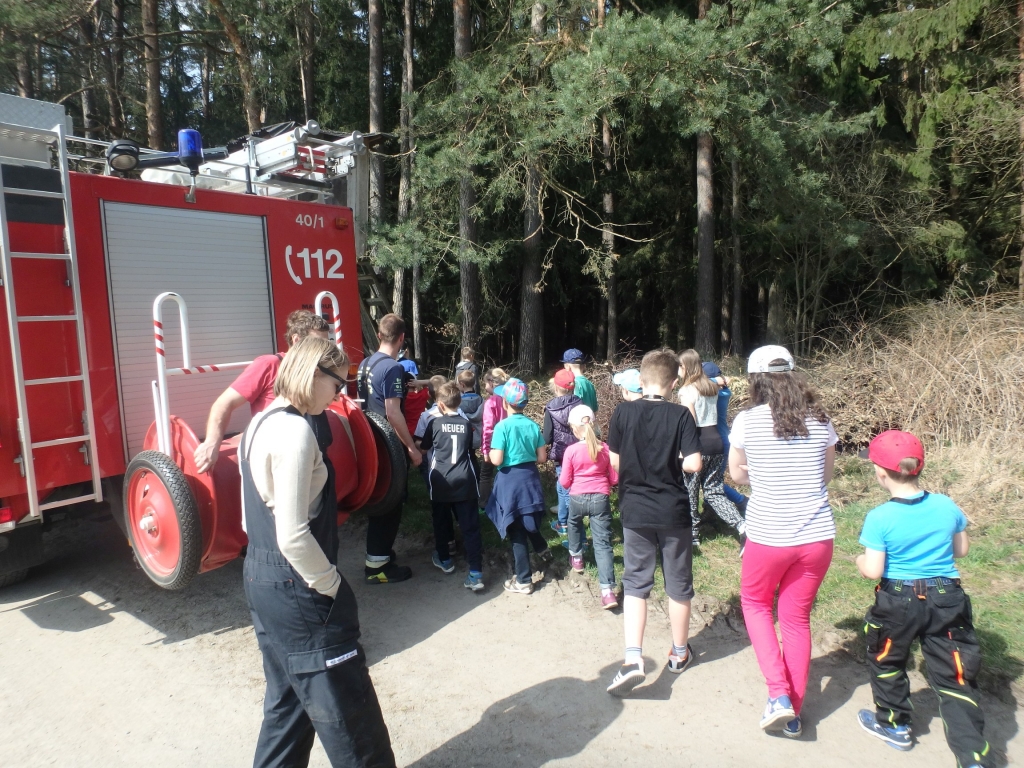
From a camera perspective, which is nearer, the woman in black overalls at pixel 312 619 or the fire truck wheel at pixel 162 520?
the woman in black overalls at pixel 312 619

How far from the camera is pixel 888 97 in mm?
15773

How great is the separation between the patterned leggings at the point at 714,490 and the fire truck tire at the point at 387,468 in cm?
222

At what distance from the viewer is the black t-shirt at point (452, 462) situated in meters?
5.18

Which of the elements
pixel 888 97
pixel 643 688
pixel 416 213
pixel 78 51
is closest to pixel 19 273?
pixel 643 688

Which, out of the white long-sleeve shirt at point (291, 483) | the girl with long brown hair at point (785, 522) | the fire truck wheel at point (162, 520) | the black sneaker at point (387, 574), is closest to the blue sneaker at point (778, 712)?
the girl with long brown hair at point (785, 522)

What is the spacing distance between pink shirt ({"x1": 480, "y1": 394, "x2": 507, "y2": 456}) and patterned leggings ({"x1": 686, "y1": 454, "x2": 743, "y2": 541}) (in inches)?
67.0

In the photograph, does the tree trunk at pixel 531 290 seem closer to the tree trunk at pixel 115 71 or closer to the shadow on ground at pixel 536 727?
the tree trunk at pixel 115 71

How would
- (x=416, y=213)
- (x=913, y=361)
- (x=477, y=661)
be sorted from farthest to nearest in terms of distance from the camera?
1. (x=416, y=213)
2. (x=913, y=361)
3. (x=477, y=661)

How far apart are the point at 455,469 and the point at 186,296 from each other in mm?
2245

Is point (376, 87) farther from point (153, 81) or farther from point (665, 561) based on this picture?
point (665, 561)

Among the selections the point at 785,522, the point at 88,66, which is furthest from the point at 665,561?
the point at 88,66

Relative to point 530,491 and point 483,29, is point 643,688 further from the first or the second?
point 483,29

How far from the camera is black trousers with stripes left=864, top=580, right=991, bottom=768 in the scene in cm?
299

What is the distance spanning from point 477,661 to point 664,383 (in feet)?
6.34
